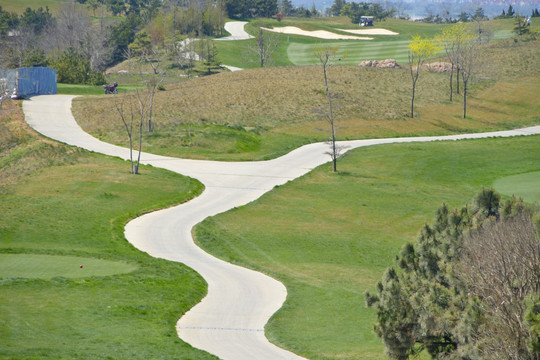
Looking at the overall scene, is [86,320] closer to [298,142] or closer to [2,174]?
[2,174]

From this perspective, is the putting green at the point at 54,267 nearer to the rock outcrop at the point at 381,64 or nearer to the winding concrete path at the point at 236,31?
the rock outcrop at the point at 381,64

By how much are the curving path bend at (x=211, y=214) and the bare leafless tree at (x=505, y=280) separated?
7.49 m

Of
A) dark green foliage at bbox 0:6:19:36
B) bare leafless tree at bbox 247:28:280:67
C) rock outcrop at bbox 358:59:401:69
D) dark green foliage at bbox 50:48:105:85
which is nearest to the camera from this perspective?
dark green foliage at bbox 50:48:105:85

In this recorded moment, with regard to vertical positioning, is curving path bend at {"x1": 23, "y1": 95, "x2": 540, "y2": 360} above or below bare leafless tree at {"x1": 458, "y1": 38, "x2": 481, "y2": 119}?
below

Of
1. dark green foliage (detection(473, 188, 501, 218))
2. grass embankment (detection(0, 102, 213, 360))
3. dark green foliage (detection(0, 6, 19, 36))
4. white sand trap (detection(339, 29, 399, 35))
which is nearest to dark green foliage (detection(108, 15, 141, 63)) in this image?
dark green foliage (detection(0, 6, 19, 36))

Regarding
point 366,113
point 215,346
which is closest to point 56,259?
point 215,346

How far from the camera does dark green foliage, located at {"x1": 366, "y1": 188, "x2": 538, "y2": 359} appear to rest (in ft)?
65.3

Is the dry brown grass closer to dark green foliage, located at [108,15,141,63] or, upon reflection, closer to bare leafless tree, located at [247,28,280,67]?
bare leafless tree, located at [247,28,280,67]

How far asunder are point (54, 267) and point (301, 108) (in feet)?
220

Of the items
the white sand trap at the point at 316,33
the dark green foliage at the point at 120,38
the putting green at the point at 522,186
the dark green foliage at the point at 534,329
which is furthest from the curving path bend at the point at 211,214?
the white sand trap at the point at 316,33

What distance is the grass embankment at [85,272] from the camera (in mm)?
23453

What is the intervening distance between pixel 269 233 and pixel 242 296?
1322 centimetres

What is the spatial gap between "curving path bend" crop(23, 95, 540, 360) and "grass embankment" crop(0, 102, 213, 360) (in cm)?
108

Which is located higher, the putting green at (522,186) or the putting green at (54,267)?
the putting green at (54,267)
